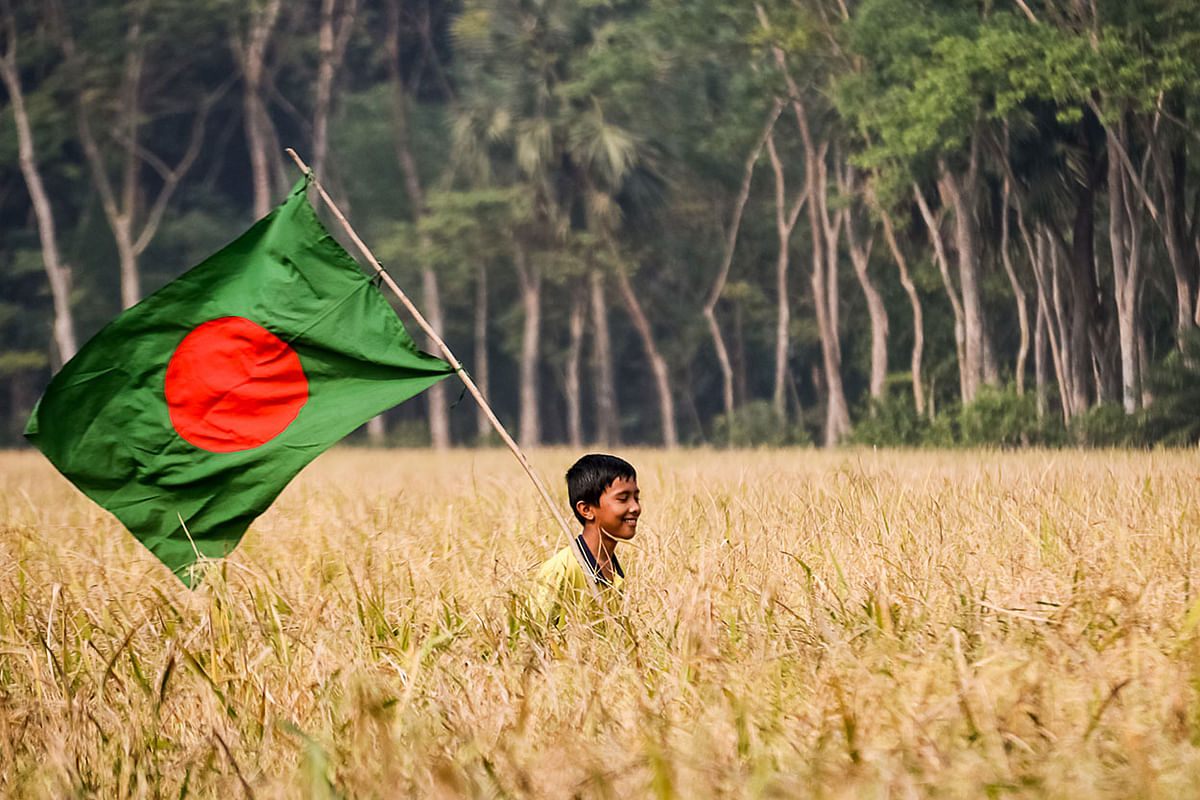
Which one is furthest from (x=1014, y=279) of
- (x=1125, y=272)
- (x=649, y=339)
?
(x=649, y=339)

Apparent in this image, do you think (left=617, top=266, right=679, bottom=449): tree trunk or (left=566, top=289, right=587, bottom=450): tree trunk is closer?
(left=617, top=266, right=679, bottom=449): tree trunk

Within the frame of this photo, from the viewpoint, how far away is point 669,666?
495cm

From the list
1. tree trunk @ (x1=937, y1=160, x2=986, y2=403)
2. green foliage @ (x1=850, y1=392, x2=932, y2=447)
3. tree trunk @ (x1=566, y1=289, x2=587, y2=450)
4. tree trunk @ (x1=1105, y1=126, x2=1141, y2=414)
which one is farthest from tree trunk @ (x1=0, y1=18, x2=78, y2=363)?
tree trunk @ (x1=1105, y1=126, x2=1141, y2=414)

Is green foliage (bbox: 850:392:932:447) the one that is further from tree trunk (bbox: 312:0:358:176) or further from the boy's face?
the boy's face

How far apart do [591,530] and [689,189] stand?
115 ft

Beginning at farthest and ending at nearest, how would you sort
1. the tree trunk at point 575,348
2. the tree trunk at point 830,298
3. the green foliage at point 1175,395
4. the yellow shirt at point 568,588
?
the tree trunk at point 575,348
the tree trunk at point 830,298
the green foliage at point 1175,395
the yellow shirt at point 568,588

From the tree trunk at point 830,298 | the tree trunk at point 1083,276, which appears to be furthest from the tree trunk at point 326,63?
the tree trunk at point 1083,276

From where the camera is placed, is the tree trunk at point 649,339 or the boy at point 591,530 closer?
the boy at point 591,530

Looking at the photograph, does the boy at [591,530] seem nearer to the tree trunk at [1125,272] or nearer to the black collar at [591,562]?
the black collar at [591,562]

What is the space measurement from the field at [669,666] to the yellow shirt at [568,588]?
97 millimetres

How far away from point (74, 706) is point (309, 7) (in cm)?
3942

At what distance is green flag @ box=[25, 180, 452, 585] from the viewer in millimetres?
6137

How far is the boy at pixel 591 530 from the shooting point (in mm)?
5715

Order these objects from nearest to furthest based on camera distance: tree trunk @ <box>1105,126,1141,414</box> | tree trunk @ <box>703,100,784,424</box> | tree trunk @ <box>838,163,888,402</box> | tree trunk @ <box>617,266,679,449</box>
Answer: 1. tree trunk @ <box>1105,126,1141,414</box>
2. tree trunk @ <box>838,163,888,402</box>
3. tree trunk @ <box>703,100,784,424</box>
4. tree trunk @ <box>617,266,679,449</box>
